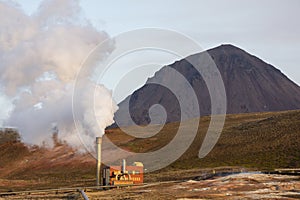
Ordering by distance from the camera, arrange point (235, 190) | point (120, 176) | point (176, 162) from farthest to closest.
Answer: point (176, 162)
point (120, 176)
point (235, 190)

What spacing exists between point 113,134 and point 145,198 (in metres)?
75.6

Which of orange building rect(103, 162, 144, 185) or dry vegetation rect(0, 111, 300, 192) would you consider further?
dry vegetation rect(0, 111, 300, 192)

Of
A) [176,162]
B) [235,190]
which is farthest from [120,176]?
[176,162]

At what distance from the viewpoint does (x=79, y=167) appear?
82062 millimetres

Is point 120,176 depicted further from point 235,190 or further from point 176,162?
point 176,162

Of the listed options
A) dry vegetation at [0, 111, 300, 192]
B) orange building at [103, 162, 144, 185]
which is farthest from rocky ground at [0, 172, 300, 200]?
dry vegetation at [0, 111, 300, 192]

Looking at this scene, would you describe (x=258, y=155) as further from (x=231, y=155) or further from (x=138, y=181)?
(x=138, y=181)

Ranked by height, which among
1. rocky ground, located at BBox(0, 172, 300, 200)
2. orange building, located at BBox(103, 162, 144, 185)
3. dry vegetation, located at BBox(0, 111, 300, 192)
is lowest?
rocky ground, located at BBox(0, 172, 300, 200)

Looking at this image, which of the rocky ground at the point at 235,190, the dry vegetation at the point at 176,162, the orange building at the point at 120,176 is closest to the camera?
the rocky ground at the point at 235,190

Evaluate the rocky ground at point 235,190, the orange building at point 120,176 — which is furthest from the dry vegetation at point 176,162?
the rocky ground at point 235,190

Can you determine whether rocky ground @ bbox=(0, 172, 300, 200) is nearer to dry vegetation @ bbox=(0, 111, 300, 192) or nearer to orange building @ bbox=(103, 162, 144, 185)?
orange building @ bbox=(103, 162, 144, 185)

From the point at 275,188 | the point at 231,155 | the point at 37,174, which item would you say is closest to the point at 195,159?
the point at 231,155

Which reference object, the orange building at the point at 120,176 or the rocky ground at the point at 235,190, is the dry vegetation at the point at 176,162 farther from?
the rocky ground at the point at 235,190

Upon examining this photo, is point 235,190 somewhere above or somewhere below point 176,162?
below
